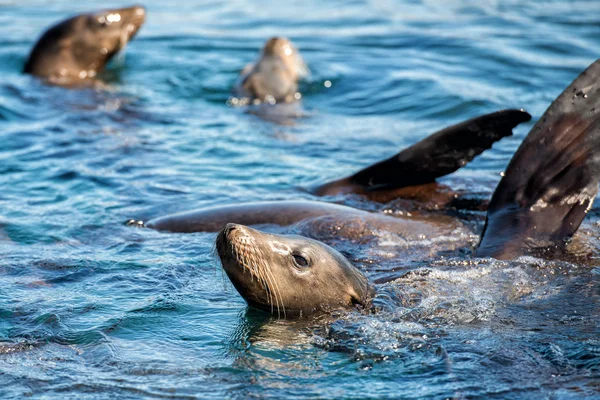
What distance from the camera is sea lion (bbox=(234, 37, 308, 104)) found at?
10523mm

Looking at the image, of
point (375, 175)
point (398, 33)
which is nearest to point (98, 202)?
point (375, 175)

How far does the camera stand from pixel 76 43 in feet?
36.1

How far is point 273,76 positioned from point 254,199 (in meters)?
3.82

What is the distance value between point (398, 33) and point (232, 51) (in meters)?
2.46

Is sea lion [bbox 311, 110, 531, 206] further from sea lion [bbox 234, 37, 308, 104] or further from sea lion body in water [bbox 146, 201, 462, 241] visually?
sea lion [bbox 234, 37, 308, 104]

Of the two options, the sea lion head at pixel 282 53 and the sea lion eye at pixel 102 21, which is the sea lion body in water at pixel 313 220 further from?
the sea lion eye at pixel 102 21

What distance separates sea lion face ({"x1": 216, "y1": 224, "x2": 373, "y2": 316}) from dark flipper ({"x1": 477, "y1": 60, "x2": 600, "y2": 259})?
107 centimetres

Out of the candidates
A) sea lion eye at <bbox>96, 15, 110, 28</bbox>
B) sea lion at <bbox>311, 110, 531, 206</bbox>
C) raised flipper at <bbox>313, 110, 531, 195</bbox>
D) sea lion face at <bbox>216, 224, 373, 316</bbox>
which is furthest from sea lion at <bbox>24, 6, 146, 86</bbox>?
sea lion face at <bbox>216, 224, 373, 316</bbox>

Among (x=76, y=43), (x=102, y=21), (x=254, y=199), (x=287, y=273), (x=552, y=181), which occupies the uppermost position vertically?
(x=102, y=21)

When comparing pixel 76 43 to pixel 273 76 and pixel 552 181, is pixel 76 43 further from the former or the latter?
pixel 552 181

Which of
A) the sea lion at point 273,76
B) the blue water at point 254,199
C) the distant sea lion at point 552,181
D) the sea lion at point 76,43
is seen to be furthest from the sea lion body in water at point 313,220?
Answer: the sea lion at point 76,43

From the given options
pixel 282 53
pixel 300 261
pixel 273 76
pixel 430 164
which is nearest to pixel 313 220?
pixel 430 164

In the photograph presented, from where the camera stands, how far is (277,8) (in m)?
15.7

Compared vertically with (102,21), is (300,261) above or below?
below
